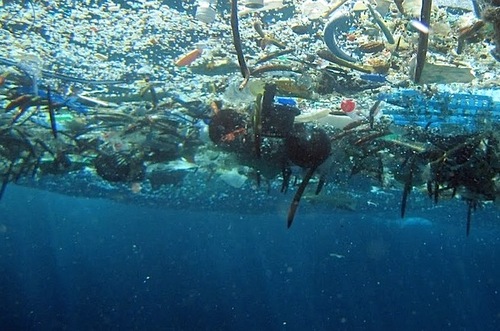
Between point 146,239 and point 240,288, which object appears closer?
point 146,239

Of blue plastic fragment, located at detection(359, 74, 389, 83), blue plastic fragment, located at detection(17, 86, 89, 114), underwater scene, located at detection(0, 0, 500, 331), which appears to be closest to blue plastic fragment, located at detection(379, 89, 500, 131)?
underwater scene, located at detection(0, 0, 500, 331)

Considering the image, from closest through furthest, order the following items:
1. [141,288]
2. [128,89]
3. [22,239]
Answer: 1. [128,89]
2. [22,239]
3. [141,288]

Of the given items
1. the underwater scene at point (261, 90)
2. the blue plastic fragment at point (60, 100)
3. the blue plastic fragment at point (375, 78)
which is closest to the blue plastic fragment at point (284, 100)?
the underwater scene at point (261, 90)

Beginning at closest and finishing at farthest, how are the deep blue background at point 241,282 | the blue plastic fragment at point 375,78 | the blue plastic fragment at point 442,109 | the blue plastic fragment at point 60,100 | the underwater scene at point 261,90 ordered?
1. the underwater scene at point 261,90
2. the blue plastic fragment at point 375,78
3. the blue plastic fragment at point 442,109
4. the blue plastic fragment at point 60,100
5. the deep blue background at point 241,282

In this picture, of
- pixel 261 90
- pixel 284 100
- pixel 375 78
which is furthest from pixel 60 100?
pixel 375 78

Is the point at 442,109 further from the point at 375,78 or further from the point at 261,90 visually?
the point at 261,90

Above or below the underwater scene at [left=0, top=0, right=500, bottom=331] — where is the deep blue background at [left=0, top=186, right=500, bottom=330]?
below

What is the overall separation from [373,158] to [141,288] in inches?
6694

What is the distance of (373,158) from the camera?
11.2 meters

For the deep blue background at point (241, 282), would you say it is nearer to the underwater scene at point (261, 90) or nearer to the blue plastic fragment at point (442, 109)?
the underwater scene at point (261, 90)

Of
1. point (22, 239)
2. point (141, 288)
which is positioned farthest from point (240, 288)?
point (22, 239)

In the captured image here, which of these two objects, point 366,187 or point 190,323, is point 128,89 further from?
point 190,323

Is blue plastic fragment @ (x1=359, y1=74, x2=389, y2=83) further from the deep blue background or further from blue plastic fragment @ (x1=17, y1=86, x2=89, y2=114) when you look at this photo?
the deep blue background

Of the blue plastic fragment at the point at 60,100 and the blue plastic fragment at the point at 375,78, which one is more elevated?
the blue plastic fragment at the point at 375,78
